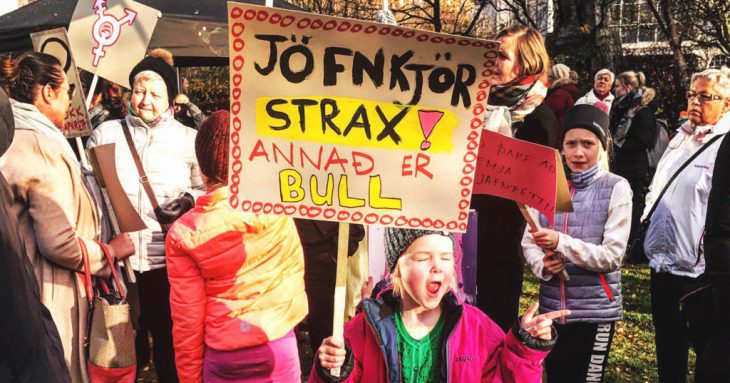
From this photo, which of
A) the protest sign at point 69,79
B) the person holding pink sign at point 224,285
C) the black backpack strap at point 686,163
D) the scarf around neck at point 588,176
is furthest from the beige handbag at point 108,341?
the black backpack strap at point 686,163

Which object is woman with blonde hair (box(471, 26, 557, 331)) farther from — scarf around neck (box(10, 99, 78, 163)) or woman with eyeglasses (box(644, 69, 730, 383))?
scarf around neck (box(10, 99, 78, 163))

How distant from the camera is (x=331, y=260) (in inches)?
173

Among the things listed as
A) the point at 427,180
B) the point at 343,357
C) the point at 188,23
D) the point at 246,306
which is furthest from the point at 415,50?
the point at 188,23

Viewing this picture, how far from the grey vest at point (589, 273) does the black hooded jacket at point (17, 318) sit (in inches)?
100

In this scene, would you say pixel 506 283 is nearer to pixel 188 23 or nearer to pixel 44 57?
pixel 44 57

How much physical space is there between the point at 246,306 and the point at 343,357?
0.91 metres

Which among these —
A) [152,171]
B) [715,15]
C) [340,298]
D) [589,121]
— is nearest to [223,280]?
[340,298]

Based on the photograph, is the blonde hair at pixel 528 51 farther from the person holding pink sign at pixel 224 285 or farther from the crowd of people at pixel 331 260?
the person holding pink sign at pixel 224 285

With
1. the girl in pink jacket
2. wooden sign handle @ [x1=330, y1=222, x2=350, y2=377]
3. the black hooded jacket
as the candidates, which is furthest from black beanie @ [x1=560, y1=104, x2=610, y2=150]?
the black hooded jacket

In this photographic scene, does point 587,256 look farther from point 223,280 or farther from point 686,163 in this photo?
point 223,280

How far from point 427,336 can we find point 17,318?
1.44 metres

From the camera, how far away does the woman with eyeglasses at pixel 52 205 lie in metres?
2.91

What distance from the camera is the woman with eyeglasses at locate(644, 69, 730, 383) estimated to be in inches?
154

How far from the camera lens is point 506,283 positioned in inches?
167
